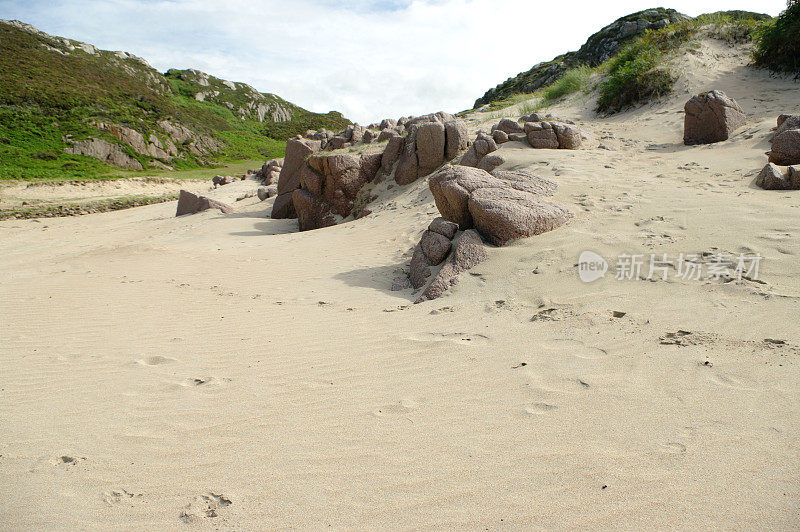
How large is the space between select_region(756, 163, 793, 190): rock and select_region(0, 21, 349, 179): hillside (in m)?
27.4

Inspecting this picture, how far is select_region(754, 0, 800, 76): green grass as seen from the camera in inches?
484

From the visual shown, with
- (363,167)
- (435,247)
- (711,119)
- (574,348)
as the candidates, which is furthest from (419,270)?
(711,119)

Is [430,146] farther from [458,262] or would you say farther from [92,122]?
[92,122]

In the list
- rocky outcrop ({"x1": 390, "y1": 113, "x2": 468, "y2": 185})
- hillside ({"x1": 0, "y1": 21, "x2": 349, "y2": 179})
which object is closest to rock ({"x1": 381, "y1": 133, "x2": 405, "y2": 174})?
rocky outcrop ({"x1": 390, "y1": 113, "x2": 468, "y2": 185})

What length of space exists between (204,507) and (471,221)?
177 inches

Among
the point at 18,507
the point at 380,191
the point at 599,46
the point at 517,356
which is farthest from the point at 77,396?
the point at 599,46

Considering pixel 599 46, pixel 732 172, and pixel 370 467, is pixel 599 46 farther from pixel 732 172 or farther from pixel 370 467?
pixel 370 467

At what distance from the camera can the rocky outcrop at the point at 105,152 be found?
91.7ft

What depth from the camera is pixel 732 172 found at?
7488 millimetres

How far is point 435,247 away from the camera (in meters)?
5.53

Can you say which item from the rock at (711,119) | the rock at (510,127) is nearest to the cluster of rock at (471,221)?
the rock at (510,127)

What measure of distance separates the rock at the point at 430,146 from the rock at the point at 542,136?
1.93 meters

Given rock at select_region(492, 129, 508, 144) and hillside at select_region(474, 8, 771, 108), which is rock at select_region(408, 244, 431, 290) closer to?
rock at select_region(492, 129, 508, 144)

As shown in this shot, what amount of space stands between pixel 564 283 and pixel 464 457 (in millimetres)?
2554
